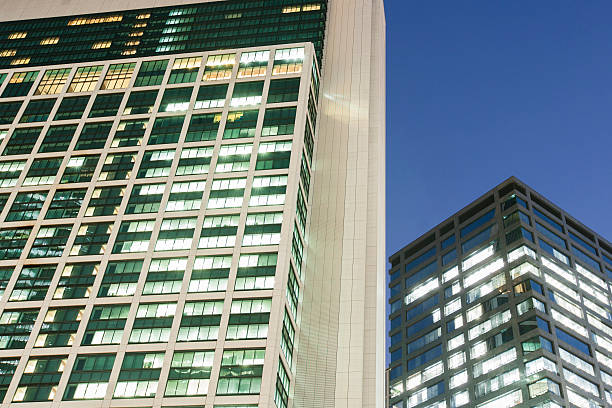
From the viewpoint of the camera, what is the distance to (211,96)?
4855 inches

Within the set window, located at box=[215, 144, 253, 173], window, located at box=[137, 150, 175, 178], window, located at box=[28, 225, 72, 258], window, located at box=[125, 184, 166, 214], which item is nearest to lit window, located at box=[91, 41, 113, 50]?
window, located at box=[137, 150, 175, 178]

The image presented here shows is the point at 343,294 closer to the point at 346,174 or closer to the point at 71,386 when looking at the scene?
the point at 346,174

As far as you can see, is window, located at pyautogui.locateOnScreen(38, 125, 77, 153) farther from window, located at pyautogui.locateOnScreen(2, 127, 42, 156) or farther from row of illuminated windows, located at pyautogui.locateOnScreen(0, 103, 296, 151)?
window, located at pyautogui.locateOnScreen(2, 127, 42, 156)

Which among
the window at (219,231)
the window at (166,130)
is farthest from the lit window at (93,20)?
the window at (219,231)

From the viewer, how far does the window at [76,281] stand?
98.1 m

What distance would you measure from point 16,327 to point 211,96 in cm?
4971

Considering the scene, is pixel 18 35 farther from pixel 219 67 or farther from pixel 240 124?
pixel 240 124

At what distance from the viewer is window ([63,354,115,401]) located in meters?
85.6

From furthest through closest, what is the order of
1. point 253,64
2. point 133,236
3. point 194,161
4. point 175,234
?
point 253,64
point 194,161
point 133,236
point 175,234

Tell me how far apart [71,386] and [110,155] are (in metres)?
43.2

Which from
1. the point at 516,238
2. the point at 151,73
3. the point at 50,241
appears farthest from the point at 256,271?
the point at 516,238

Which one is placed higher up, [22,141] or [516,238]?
[516,238]

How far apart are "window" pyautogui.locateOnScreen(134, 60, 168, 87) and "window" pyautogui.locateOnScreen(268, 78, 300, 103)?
23.1 metres

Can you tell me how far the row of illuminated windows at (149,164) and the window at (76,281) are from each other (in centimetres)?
1810
